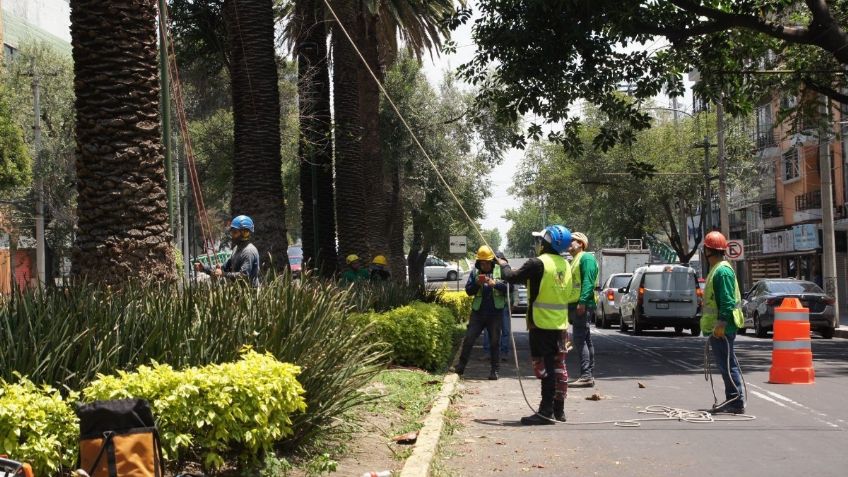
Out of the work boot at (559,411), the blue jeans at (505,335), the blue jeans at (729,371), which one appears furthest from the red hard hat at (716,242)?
the blue jeans at (505,335)

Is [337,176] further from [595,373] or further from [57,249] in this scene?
[57,249]

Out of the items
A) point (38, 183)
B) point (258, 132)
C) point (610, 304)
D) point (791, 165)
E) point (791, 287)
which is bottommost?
point (610, 304)

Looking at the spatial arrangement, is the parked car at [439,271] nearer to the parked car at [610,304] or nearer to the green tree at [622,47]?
the parked car at [610,304]

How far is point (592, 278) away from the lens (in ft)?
44.4

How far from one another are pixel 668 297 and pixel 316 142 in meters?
10.9

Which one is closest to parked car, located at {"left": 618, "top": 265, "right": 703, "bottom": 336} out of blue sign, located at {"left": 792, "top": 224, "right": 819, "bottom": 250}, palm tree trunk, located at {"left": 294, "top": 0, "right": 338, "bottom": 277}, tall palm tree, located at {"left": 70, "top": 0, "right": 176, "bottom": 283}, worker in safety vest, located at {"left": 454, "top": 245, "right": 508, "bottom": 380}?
palm tree trunk, located at {"left": 294, "top": 0, "right": 338, "bottom": 277}

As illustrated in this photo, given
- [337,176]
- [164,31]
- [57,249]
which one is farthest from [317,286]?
[57,249]

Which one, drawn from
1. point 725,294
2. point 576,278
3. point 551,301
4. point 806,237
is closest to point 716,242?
point 725,294

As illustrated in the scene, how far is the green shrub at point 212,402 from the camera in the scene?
18.9ft

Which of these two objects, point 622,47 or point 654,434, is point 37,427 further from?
point 622,47

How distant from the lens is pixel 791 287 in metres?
29.3

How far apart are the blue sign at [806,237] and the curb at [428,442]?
40.1 m

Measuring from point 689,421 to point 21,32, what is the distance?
168ft

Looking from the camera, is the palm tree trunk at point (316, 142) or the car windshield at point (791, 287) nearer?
the palm tree trunk at point (316, 142)
